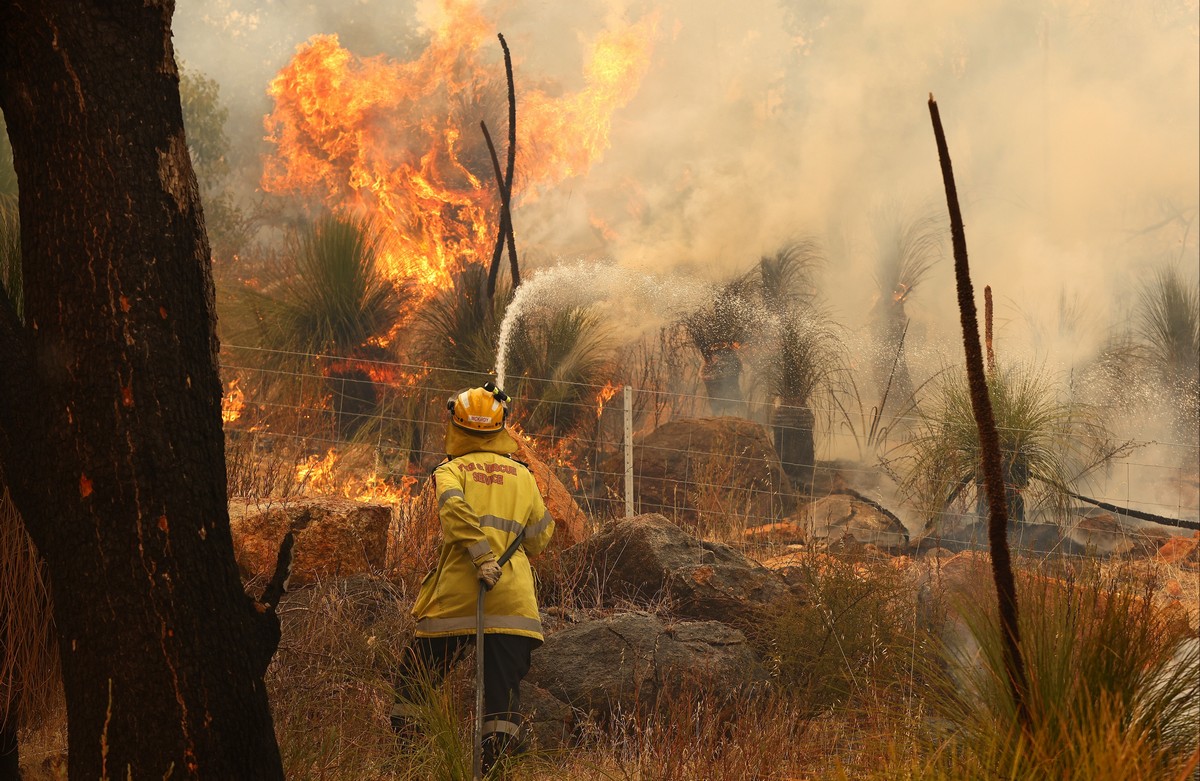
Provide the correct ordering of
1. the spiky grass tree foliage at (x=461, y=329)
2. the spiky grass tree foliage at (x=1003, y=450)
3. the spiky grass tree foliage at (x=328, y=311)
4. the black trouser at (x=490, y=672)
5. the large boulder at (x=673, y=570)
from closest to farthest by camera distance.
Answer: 1. the black trouser at (x=490, y=672)
2. the large boulder at (x=673, y=570)
3. the spiky grass tree foliage at (x=1003, y=450)
4. the spiky grass tree foliage at (x=461, y=329)
5. the spiky grass tree foliage at (x=328, y=311)

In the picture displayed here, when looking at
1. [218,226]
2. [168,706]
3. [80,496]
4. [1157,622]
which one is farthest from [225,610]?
[218,226]

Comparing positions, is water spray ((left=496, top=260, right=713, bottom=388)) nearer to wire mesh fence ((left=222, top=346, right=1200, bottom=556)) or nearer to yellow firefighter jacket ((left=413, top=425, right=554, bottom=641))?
wire mesh fence ((left=222, top=346, right=1200, bottom=556))

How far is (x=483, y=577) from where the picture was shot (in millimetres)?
4188

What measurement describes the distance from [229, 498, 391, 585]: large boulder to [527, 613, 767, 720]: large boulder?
1145 millimetres

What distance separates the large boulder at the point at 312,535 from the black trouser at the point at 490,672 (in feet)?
4.38

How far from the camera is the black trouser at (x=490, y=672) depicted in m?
Result: 4.16

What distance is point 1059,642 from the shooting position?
286cm

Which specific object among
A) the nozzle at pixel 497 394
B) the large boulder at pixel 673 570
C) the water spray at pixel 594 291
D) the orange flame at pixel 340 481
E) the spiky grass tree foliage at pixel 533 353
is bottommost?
the large boulder at pixel 673 570

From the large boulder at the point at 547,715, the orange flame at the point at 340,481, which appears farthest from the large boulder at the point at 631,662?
the orange flame at the point at 340,481

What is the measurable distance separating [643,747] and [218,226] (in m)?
20.4

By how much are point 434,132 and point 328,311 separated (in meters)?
12.6

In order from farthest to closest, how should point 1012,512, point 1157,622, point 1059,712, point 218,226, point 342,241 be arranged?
point 218,226
point 342,241
point 1012,512
point 1157,622
point 1059,712

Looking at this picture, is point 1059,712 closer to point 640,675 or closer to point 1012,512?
point 640,675

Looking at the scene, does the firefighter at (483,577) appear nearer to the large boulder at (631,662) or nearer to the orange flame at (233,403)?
the large boulder at (631,662)
